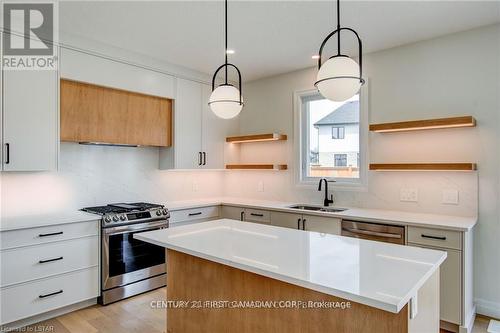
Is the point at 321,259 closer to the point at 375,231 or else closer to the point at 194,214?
the point at 375,231

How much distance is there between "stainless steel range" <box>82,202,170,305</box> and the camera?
3146 millimetres

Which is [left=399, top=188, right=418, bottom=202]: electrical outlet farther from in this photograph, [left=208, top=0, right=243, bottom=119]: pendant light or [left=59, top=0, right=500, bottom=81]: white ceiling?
[left=208, top=0, right=243, bottom=119]: pendant light

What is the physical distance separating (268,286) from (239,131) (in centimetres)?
336

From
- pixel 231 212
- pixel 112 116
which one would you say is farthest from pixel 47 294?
pixel 231 212

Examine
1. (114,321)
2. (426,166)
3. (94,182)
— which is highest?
(426,166)

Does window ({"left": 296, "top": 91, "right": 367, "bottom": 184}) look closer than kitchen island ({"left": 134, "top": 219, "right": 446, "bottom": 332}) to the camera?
No

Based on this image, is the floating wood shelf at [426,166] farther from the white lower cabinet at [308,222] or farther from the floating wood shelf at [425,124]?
the white lower cabinet at [308,222]

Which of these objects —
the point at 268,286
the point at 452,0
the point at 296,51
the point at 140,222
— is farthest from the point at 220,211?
the point at 452,0

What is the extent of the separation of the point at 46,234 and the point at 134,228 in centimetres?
77

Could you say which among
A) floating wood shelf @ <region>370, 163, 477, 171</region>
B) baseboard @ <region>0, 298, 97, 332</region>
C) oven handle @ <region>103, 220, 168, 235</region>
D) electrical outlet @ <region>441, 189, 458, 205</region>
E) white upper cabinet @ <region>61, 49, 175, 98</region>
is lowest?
baseboard @ <region>0, 298, 97, 332</region>

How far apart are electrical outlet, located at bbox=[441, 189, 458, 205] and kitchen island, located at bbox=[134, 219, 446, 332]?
1.52 metres

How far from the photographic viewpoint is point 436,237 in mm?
2652

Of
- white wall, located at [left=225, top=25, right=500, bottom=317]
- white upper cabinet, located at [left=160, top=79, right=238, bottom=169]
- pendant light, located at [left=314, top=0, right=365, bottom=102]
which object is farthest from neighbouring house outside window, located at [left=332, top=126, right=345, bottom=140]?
pendant light, located at [left=314, top=0, right=365, bottom=102]

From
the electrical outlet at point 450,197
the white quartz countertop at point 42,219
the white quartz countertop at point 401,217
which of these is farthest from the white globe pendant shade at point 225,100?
the electrical outlet at point 450,197
